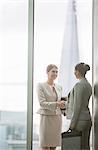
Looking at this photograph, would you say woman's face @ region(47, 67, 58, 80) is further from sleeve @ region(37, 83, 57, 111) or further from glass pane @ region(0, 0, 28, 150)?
glass pane @ region(0, 0, 28, 150)

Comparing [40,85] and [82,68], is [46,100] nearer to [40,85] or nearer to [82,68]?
[40,85]

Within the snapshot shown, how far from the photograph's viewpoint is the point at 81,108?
3070mm

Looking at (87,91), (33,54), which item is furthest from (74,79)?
(33,54)

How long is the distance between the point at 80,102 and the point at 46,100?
37 centimetres

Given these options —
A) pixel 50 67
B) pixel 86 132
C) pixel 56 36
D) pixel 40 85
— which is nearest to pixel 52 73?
pixel 50 67

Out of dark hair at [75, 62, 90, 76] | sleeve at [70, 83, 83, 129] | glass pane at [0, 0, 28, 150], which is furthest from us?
glass pane at [0, 0, 28, 150]

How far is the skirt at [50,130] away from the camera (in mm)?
3131

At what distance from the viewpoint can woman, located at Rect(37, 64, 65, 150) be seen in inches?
123

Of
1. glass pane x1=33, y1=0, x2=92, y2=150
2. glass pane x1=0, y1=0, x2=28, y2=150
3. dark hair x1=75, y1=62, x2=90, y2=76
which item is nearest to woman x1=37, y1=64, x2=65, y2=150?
glass pane x1=33, y1=0, x2=92, y2=150

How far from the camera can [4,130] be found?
11.1 ft

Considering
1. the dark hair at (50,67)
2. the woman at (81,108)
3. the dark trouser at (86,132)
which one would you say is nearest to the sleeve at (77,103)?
the woman at (81,108)

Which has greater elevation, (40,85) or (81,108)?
(40,85)

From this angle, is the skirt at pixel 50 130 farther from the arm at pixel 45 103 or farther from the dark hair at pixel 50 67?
the dark hair at pixel 50 67

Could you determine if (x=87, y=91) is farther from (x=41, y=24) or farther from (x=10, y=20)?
(x=10, y=20)
